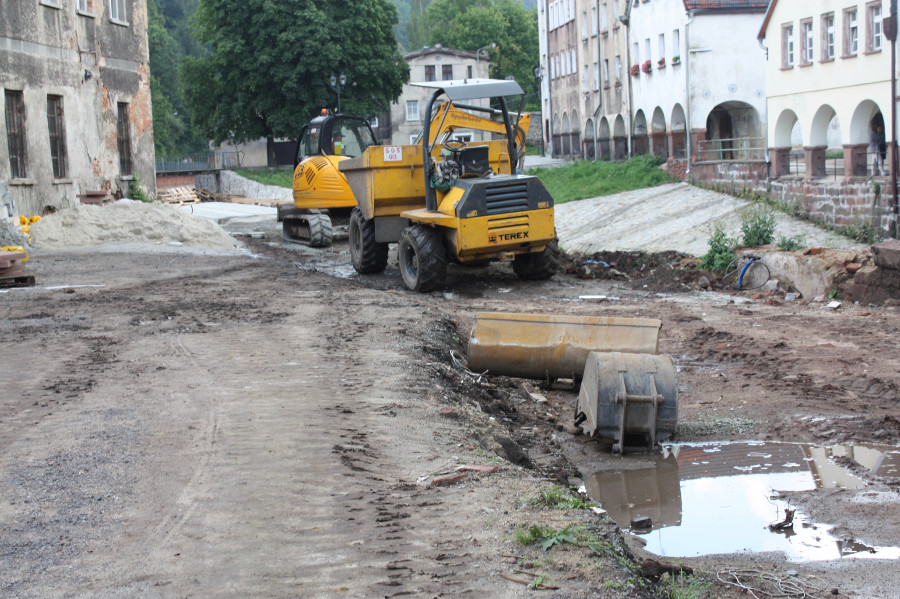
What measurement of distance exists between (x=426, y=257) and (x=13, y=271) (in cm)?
605

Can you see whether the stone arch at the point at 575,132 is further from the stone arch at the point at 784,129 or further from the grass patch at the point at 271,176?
the stone arch at the point at 784,129

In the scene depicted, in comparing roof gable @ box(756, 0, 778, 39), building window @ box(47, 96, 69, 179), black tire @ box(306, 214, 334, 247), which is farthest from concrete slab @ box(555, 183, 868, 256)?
building window @ box(47, 96, 69, 179)

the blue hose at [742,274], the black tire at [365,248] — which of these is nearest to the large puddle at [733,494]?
the blue hose at [742,274]

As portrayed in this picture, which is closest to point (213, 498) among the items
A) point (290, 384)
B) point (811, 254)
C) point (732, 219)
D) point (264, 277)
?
point (290, 384)

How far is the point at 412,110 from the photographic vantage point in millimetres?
70688

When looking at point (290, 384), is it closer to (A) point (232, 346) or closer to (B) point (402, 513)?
(A) point (232, 346)

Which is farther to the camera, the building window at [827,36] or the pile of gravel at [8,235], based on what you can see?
the building window at [827,36]

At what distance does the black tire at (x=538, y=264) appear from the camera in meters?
15.3

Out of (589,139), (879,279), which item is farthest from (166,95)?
(879,279)

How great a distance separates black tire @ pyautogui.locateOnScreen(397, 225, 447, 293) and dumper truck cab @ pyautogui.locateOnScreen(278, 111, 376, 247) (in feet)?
21.4

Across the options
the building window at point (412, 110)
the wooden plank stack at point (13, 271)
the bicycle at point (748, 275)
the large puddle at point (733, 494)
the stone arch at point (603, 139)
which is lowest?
the large puddle at point (733, 494)

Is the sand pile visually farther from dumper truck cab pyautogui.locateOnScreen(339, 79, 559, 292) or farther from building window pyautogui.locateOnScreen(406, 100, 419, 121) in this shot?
building window pyautogui.locateOnScreen(406, 100, 419, 121)

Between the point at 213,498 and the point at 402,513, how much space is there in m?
1.05

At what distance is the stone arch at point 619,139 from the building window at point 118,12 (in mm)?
23648
